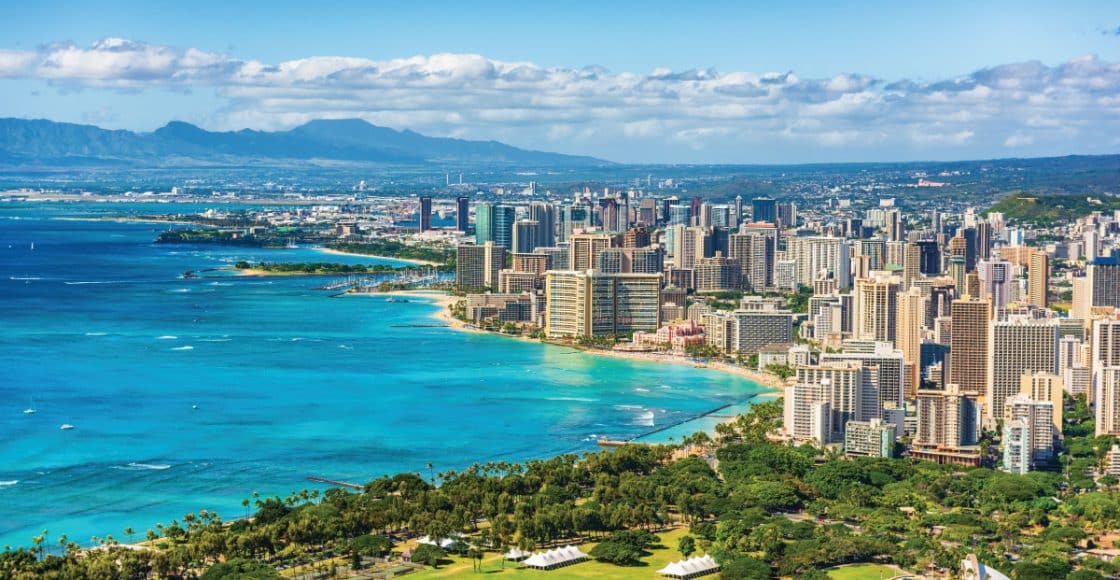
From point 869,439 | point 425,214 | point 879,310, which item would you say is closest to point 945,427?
point 869,439

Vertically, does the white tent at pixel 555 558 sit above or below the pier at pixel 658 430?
below

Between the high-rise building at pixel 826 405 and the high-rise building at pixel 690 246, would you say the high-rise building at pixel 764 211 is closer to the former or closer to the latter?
the high-rise building at pixel 690 246

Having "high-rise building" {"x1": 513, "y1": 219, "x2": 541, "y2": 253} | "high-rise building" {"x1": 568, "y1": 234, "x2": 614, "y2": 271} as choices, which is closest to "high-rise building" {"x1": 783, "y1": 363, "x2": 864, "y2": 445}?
"high-rise building" {"x1": 568, "y1": 234, "x2": 614, "y2": 271}

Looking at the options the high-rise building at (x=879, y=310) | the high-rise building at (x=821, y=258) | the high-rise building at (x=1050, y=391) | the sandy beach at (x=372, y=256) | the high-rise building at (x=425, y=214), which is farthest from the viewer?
the high-rise building at (x=425, y=214)

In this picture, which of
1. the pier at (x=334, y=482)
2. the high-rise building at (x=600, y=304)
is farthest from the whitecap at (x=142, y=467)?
the high-rise building at (x=600, y=304)

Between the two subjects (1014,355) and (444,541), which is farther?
(1014,355)

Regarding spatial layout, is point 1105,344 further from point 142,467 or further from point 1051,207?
point 1051,207

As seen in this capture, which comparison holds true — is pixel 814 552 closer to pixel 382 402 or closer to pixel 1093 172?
pixel 382 402

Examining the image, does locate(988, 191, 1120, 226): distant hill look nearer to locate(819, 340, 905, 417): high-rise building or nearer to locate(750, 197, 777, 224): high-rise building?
locate(750, 197, 777, 224): high-rise building

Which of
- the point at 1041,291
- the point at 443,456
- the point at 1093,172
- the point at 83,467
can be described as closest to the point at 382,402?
the point at 443,456
